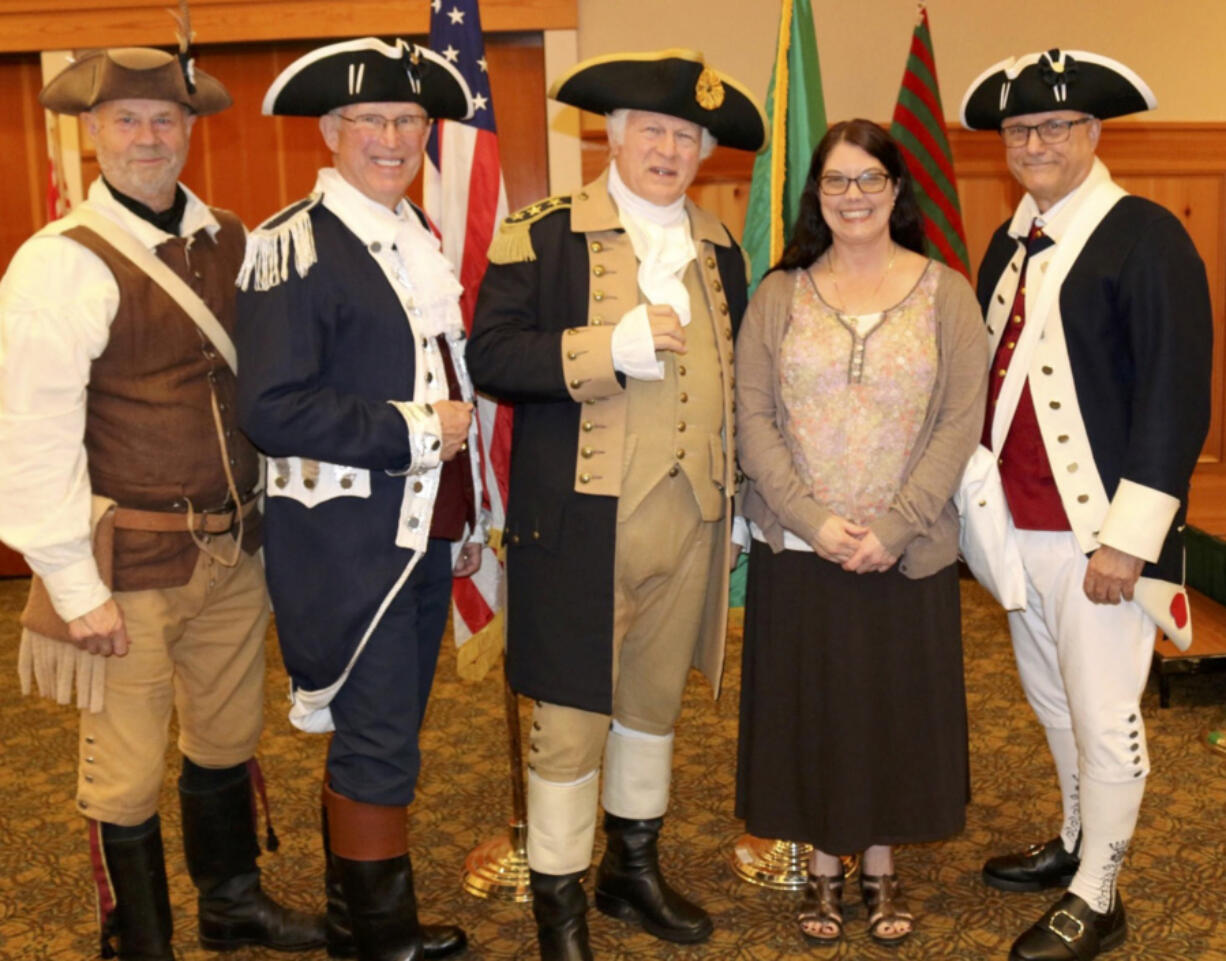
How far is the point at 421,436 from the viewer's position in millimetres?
2242

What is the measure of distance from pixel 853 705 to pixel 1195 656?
6.06ft

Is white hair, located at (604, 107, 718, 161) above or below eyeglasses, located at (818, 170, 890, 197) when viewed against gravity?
above

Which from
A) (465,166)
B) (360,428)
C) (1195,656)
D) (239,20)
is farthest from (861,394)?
(239,20)

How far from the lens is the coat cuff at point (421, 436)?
7.35 feet

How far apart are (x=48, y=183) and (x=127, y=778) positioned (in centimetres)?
399

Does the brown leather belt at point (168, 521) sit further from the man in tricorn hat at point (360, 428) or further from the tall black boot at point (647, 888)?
the tall black boot at point (647, 888)

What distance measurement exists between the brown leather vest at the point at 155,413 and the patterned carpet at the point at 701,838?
35.6 inches

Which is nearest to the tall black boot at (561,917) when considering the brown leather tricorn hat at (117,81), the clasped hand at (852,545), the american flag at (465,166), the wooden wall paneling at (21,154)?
the clasped hand at (852,545)

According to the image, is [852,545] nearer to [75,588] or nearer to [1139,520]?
[1139,520]

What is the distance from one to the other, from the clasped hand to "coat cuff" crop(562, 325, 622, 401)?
48 cm

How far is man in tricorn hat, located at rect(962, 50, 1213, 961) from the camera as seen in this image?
7.75 feet

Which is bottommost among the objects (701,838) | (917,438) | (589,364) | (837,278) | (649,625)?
(701,838)

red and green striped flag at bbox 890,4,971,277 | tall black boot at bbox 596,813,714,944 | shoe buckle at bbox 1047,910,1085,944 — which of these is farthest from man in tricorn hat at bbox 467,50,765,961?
red and green striped flag at bbox 890,4,971,277

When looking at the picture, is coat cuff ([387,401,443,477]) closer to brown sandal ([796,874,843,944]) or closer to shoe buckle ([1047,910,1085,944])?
brown sandal ([796,874,843,944])
